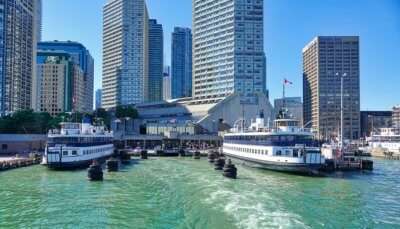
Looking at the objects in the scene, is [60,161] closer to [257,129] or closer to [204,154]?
[257,129]

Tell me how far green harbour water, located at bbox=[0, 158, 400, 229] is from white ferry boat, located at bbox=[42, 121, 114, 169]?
7.23 metres

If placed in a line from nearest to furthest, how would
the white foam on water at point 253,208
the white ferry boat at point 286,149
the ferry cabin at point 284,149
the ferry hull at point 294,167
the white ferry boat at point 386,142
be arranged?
1. the white foam on water at point 253,208
2. the ferry hull at point 294,167
3. the white ferry boat at point 286,149
4. the ferry cabin at point 284,149
5. the white ferry boat at point 386,142

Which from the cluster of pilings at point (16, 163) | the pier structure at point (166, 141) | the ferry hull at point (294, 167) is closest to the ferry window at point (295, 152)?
the ferry hull at point (294, 167)

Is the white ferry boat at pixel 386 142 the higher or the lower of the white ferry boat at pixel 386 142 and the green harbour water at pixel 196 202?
the higher

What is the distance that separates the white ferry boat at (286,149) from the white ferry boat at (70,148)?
3216 centimetres

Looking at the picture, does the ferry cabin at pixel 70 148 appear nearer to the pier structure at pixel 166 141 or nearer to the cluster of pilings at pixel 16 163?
the cluster of pilings at pixel 16 163

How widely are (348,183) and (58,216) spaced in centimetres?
4066

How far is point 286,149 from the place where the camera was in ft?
236

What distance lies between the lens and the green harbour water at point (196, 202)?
114 feet

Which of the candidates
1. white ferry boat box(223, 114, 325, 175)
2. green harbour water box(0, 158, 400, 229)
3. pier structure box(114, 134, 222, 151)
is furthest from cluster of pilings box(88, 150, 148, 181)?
pier structure box(114, 134, 222, 151)

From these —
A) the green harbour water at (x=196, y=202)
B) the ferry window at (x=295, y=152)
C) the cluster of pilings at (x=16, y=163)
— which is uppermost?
the ferry window at (x=295, y=152)

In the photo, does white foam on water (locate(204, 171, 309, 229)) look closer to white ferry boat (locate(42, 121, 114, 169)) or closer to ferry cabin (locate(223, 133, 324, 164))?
ferry cabin (locate(223, 133, 324, 164))

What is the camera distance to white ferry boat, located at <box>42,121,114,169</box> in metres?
73.0

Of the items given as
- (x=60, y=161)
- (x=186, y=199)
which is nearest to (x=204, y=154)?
(x=60, y=161)
